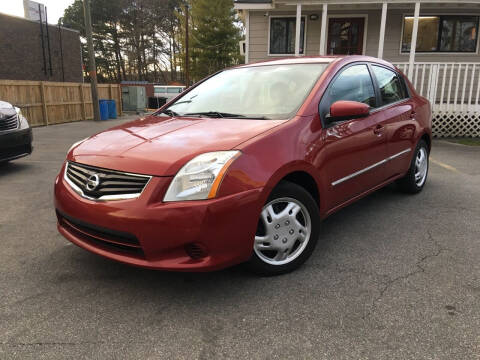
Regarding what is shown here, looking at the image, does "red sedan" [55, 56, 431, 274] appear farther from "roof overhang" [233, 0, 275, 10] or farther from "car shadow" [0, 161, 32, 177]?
"roof overhang" [233, 0, 275, 10]

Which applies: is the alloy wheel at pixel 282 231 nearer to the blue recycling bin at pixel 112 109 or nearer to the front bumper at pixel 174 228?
the front bumper at pixel 174 228

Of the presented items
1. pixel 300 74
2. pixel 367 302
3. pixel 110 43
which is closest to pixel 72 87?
pixel 300 74

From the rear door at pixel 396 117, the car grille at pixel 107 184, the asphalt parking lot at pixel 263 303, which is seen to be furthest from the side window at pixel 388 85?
the car grille at pixel 107 184

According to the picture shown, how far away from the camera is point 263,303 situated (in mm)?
2385

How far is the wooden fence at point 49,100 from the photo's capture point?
1340cm

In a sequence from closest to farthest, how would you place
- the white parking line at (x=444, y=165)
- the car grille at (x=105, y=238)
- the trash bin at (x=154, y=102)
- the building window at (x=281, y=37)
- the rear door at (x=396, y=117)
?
the car grille at (x=105, y=238) → the rear door at (x=396, y=117) → the white parking line at (x=444, y=165) → the building window at (x=281, y=37) → the trash bin at (x=154, y=102)

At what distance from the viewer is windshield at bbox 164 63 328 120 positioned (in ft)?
9.98

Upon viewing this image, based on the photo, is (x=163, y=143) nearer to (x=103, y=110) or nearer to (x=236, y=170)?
(x=236, y=170)

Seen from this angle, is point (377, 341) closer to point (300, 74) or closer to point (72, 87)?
point (300, 74)

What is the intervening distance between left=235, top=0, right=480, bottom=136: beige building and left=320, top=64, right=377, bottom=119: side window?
8.53m

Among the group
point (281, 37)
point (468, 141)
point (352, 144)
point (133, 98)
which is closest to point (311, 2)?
point (281, 37)

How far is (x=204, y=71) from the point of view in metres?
33.3

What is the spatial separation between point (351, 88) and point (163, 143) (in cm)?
183

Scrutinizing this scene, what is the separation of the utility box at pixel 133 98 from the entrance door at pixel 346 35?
15735mm
